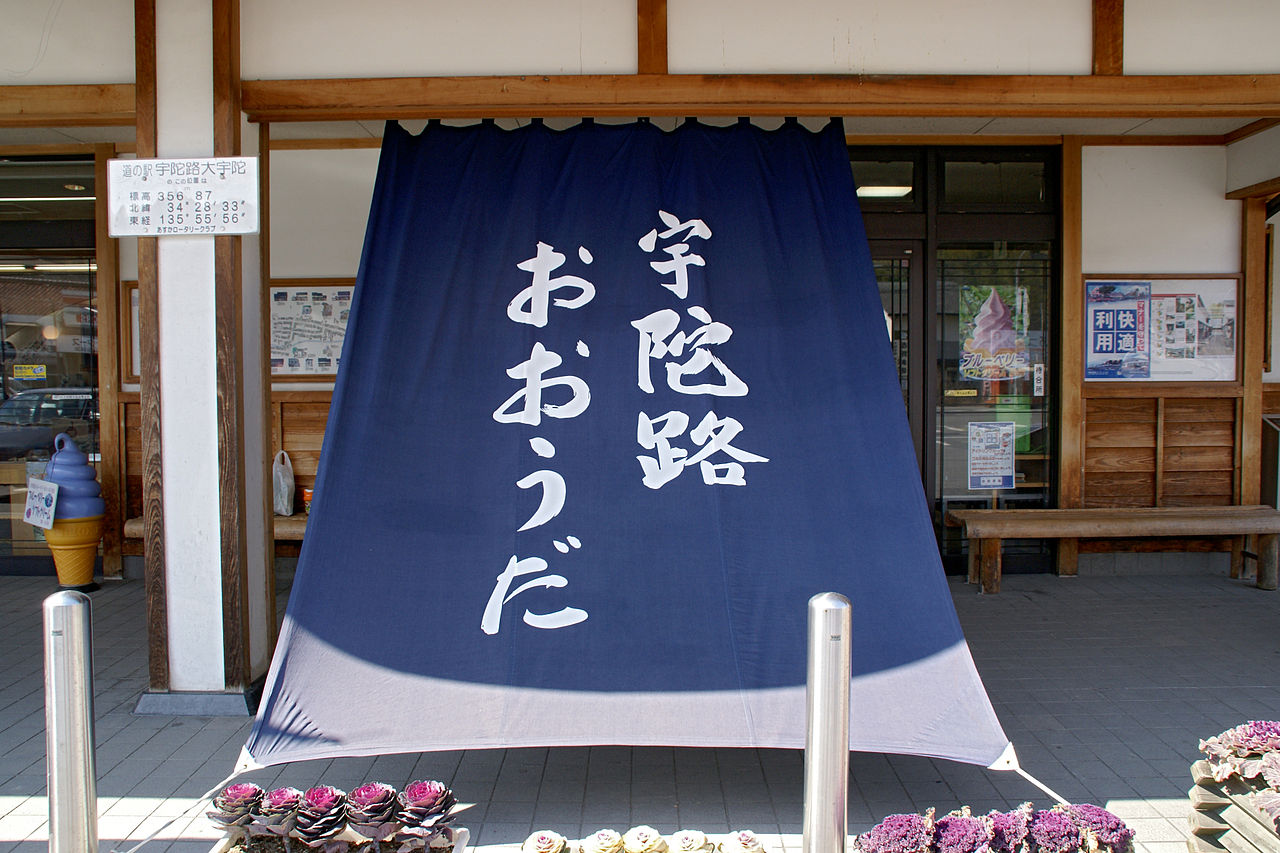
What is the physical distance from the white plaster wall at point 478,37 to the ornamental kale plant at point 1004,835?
3424mm

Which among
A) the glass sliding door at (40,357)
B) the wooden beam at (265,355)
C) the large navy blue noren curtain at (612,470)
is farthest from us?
the glass sliding door at (40,357)

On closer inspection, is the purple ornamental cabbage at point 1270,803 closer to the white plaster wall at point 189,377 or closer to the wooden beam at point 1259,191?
the white plaster wall at point 189,377

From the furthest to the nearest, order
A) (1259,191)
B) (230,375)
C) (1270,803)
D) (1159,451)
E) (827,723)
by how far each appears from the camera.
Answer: (1159,451)
(1259,191)
(230,375)
(1270,803)
(827,723)

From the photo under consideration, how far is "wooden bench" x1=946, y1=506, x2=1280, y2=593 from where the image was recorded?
6.29m

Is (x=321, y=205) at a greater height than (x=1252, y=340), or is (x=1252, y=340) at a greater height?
(x=321, y=205)

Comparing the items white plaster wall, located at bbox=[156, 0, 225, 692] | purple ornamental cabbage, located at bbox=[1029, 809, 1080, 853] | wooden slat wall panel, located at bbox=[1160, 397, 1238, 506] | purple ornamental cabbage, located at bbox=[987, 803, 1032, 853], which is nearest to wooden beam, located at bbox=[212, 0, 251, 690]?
white plaster wall, located at bbox=[156, 0, 225, 692]

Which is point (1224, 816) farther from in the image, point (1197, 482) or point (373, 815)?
point (1197, 482)

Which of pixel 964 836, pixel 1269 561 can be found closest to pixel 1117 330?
pixel 1269 561

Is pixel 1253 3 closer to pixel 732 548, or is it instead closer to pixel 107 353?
pixel 732 548

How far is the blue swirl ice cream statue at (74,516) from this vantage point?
20.5ft

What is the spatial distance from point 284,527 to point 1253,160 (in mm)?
7755

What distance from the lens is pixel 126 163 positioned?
4.05 m

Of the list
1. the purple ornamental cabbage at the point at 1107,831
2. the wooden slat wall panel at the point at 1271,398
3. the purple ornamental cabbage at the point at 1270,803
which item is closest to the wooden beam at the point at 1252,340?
the wooden slat wall panel at the point at 1271,398

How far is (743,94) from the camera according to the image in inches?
159
